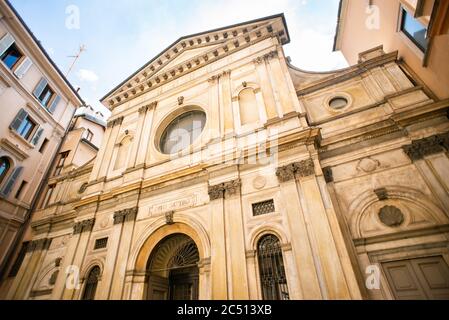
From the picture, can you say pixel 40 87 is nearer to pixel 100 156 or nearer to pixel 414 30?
pixel 100 156

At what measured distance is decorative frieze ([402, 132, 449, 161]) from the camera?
235 inches

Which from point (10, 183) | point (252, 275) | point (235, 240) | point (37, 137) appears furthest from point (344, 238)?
point (37, 137)

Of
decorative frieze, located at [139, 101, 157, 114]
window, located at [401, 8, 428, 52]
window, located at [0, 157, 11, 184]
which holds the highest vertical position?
decorative frieze, located at [139, 101, 157, 114]

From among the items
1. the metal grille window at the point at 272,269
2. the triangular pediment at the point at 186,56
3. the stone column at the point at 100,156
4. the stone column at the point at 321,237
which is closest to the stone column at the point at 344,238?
the stone column at the point at 321,237

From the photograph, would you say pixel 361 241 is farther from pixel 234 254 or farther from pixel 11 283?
pixel 11 283

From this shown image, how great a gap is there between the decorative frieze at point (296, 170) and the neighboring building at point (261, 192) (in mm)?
32

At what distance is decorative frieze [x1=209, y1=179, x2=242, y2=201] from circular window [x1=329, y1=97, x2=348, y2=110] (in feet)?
15.1

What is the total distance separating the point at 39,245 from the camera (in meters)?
11.0

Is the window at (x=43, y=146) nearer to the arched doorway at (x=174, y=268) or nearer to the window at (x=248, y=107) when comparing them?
the arched doorway at (x=174, y=268)

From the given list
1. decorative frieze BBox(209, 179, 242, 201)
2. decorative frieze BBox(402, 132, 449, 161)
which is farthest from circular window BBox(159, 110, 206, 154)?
decorative frieze BBox(402, 132, 449, 161)

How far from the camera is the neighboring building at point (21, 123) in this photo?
11.7 metres

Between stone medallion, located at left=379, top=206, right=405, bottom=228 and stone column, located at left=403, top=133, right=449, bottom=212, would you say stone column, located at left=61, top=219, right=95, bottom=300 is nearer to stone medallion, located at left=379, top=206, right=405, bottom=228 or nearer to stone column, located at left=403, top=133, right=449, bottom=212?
stone medallion, located at left=379, top=206, right=405, bottom=228

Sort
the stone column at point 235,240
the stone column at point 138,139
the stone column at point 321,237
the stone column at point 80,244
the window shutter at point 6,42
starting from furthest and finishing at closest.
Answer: the window shutter at point 6,42, the stone column at point 138,139, the stone column at point 80,244, the stone column at point 235,240, the stone column at point 321,237

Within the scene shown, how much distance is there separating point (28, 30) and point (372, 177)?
1852cm
